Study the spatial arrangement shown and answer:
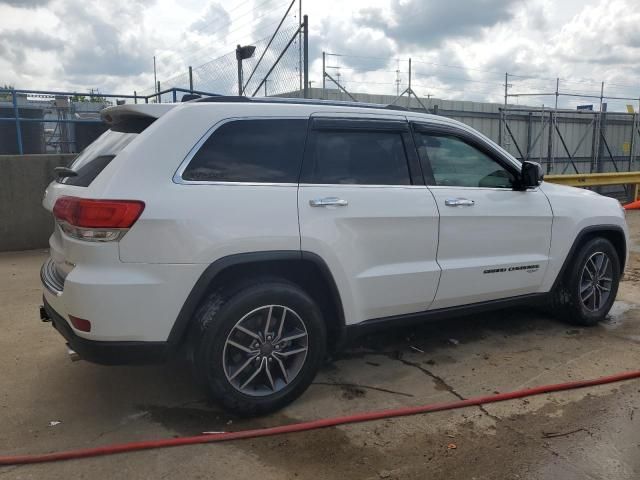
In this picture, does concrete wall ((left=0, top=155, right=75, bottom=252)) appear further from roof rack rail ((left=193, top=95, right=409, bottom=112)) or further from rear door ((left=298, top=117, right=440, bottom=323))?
rear door ((left=298, top=117, right=440, bottom=323))

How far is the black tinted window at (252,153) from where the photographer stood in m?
3.22

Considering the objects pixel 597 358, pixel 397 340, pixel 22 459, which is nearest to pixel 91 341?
pixel 22 459

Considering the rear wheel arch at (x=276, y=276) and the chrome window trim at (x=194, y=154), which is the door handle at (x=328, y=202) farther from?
the rear wheel arch at (x=276, y=276)

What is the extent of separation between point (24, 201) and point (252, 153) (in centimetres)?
618

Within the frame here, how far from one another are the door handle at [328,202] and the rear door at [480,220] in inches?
31.8

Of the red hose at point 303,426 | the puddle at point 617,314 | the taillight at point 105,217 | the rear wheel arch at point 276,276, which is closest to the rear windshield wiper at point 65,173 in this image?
the taillight at point 105,217

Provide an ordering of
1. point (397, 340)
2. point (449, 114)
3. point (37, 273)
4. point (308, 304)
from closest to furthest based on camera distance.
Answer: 1. point (308, 304)
2. point (397, 340)
3. point (37, 273)
4. point (449, 114)

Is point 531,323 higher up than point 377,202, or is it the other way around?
point 377,202

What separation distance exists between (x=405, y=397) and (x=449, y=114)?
421 inches

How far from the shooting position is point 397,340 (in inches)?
187

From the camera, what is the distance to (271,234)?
128 inches

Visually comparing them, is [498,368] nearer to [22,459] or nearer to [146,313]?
[146,313]

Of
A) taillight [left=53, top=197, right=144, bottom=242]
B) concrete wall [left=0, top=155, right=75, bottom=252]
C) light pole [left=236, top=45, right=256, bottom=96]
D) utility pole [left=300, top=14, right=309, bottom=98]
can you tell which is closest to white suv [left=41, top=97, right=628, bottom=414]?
taillight [left=53, top=197, right=144, bottom=242]

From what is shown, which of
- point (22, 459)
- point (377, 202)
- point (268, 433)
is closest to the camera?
point (22, 459)
